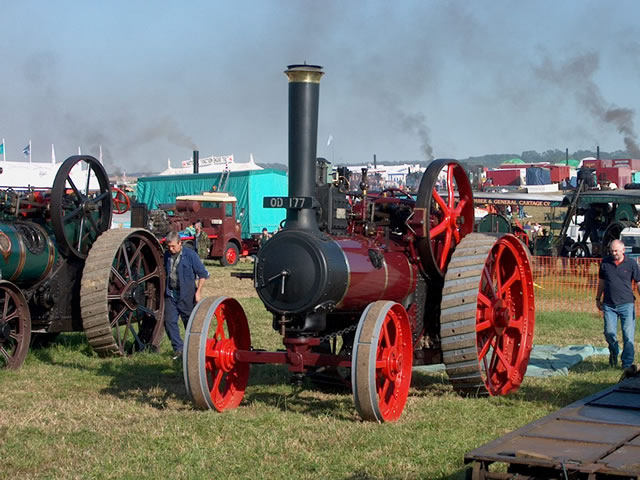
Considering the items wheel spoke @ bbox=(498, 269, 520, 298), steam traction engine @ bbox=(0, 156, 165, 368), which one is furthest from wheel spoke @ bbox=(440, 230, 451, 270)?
steam traction engine @ bbox=(0, 156, 165, 368)

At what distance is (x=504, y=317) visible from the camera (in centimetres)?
732

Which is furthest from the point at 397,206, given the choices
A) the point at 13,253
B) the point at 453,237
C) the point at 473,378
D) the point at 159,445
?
the point at 13,253

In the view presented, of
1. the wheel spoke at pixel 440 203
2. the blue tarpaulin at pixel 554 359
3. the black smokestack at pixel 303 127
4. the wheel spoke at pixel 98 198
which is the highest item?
the black smokestack at pixel 303 127

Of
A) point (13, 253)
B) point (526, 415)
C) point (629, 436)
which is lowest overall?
point (526, 415)

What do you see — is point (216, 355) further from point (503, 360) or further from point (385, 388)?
point (503, 360)

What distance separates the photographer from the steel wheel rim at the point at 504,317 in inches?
286

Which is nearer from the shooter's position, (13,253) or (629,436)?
(629,436)

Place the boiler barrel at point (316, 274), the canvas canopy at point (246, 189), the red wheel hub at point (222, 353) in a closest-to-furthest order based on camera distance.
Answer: the boiler barrel at point (316, 274) → the red wheel hub at point (222, 353) → the canvas canopy at point (246, 189)

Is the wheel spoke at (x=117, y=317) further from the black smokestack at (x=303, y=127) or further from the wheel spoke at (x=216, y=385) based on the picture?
the black smokestack at (x=303, y=127)

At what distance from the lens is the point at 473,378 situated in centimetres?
683

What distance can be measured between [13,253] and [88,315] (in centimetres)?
90

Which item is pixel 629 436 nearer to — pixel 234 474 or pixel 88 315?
pixel 234 474

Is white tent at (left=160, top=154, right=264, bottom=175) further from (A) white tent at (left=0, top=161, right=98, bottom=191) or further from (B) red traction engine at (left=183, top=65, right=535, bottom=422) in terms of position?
(B) red traction engine at (left=183, top=65, right=535, bottom=422)

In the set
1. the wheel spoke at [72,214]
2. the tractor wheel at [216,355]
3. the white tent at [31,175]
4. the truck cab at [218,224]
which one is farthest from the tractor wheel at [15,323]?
the white tent at [31,175]
